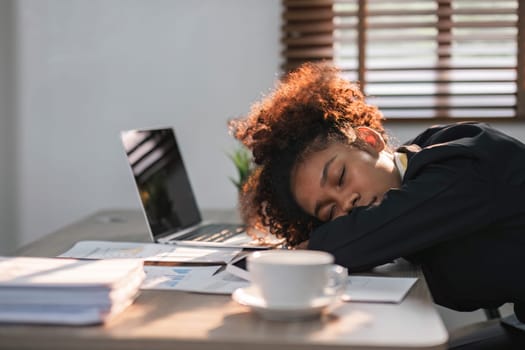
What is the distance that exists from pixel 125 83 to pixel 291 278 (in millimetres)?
2198

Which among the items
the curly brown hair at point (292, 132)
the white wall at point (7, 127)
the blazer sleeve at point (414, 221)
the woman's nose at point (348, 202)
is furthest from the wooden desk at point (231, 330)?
the white wall at point (7, 127)

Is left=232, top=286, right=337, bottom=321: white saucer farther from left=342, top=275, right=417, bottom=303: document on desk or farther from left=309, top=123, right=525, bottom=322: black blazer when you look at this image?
left=309, top=123, right=525, bottom=322: black blazer

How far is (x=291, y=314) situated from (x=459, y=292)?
53cm

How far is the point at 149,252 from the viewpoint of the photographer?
1664 millimetres

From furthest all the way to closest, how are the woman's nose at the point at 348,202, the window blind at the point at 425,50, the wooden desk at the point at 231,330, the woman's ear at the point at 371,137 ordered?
the window blind at the point at 425,50, the woman's ear at the point at 371,137, the woman's nose at the point at 348,202, the wooden desk at the point at 231,330

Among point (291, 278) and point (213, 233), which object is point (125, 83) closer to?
point (213, 233)

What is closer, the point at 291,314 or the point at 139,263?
the point at 291,314

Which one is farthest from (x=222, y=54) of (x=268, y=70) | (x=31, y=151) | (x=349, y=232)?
(x=349, y=232)

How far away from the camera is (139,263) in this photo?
1.20 metres

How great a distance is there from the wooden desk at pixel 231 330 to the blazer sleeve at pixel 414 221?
19 cm

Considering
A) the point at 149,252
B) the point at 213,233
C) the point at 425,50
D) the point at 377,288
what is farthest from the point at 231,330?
the point at 425,50

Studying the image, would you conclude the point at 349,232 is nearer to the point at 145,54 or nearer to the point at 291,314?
the point at 291,314

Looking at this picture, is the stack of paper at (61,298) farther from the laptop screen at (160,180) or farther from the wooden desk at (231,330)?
the laptop screen at (160,180)

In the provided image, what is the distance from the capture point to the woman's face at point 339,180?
1523 millimetres
